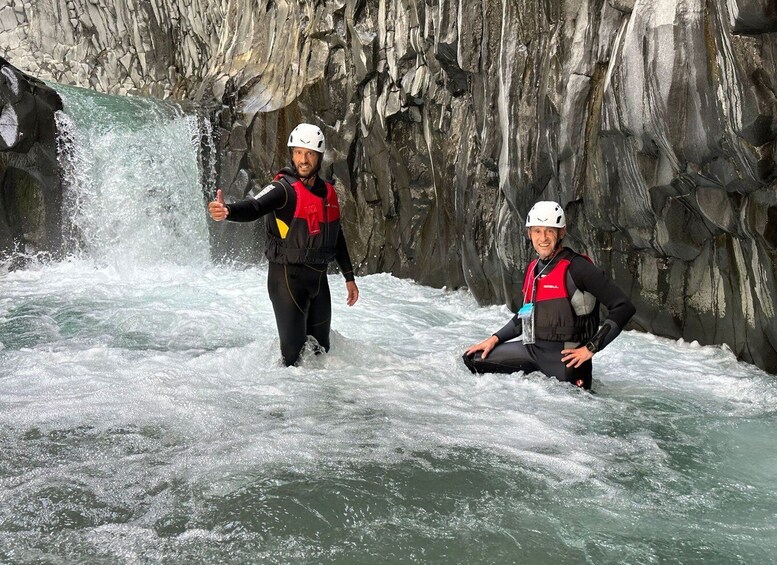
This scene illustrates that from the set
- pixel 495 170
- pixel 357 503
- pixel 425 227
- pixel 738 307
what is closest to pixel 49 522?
pixel 357 503

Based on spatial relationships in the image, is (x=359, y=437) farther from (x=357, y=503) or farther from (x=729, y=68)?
(x=729, y=68)

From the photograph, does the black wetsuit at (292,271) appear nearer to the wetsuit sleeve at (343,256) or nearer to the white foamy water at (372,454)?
the wetsuit sleeve at (343,256)

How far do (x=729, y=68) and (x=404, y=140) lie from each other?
6.77 metres

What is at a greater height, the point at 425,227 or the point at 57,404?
the point at 425,227

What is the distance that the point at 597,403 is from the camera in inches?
182

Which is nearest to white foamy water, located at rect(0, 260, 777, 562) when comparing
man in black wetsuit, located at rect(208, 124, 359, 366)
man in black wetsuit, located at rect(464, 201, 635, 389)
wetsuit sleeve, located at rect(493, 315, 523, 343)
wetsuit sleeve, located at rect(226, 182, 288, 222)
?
man in black wetsuit, located at rect(464, 201, 635, 389)

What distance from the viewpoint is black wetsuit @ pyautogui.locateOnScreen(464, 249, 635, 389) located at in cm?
451

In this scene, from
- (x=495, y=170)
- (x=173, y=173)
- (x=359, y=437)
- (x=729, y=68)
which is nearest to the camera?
(x=359, y=437)

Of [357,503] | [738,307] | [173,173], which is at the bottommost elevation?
[357,503]

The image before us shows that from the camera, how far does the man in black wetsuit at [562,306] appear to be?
14.9ft

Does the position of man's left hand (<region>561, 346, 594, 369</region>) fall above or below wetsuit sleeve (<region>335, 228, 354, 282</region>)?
below

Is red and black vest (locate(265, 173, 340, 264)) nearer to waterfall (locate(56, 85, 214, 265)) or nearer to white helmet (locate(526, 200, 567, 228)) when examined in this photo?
white helmet (locate(526, 200, 567, 228))

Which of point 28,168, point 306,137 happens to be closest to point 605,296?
point 306,137

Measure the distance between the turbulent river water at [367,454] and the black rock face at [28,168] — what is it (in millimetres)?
5512
